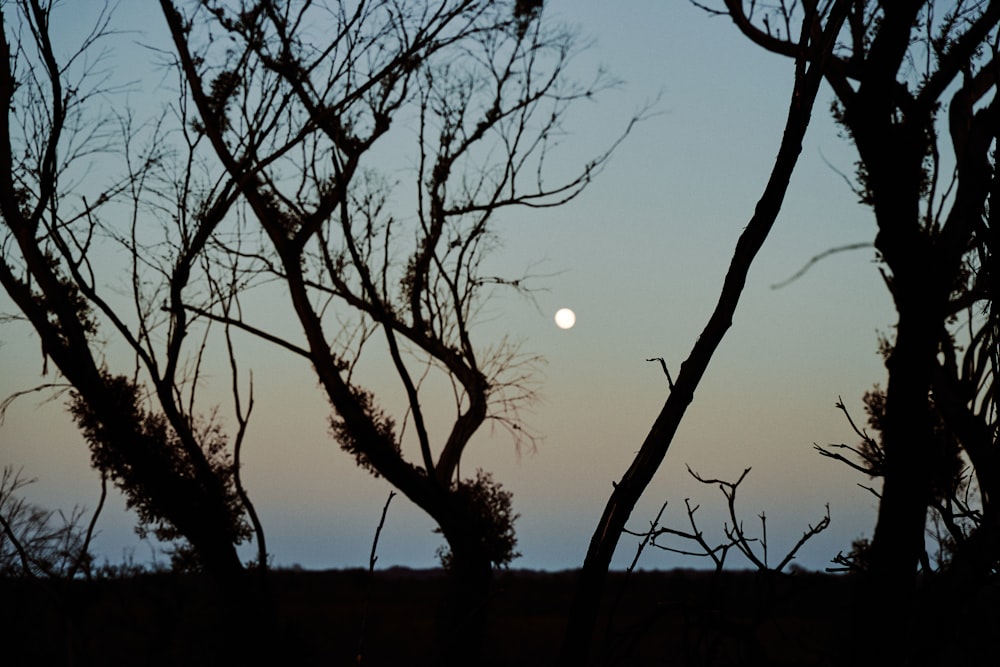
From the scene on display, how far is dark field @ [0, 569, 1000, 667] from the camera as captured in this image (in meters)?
1.46

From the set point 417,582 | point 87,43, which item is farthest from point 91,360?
point 417,582

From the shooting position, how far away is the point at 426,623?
76.1 feet

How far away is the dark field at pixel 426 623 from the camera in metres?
1.46

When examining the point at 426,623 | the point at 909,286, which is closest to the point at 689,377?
the point at 909,286

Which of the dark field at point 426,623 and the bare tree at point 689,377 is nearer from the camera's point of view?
the bare tree at point 689,377

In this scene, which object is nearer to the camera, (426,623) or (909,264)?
(909,264)

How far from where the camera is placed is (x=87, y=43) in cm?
789

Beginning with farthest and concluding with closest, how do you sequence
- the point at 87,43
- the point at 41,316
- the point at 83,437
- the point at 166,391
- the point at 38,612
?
1. the point at 38,612
2. the point at 83,437
3. the point at 166,391
4. the point at 87,43
5. the point at 41,316

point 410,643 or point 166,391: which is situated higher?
point 166,391

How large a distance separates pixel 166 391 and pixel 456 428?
4.70 metres

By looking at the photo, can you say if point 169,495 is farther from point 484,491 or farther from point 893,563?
point 484,491

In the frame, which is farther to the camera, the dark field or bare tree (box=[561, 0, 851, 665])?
the dark field

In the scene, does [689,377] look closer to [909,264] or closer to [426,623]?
[909,264]

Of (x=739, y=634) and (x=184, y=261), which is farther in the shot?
(x=184, y=261)
